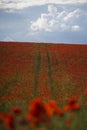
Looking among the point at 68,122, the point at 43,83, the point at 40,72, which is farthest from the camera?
the point at 40,72

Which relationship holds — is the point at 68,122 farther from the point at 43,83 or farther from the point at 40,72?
the point at 40,72

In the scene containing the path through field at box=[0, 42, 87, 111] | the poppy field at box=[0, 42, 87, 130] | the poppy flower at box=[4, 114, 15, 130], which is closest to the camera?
the poppy flower at box=[4, 114, 15, 130]

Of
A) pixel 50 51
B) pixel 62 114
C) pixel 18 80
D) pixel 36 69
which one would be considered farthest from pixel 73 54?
pixel 62 114

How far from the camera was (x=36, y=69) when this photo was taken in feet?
97.4

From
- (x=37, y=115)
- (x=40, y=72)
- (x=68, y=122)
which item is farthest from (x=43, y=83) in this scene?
(x=37, y=115)

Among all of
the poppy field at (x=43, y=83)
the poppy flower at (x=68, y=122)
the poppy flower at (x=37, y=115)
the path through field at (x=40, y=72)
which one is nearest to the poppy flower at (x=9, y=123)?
the poppy field at (x=43, y=83)

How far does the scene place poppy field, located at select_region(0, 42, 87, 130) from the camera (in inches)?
161

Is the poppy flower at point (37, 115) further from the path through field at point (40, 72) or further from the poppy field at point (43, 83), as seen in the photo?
the path through field at point (40, 72)

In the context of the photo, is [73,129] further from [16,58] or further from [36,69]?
[16,58]

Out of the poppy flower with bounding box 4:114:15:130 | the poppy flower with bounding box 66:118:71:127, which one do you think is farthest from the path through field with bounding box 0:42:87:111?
the poppy flower with bounding box 4:114:15:130

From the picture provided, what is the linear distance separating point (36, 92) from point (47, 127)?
17184 millimetres

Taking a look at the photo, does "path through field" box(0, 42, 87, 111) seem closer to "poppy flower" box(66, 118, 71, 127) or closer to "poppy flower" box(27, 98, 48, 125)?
"poppy flower" box(66, 118, 71, 127)

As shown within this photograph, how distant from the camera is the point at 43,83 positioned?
952 inches

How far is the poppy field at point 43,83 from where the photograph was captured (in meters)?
4.10
